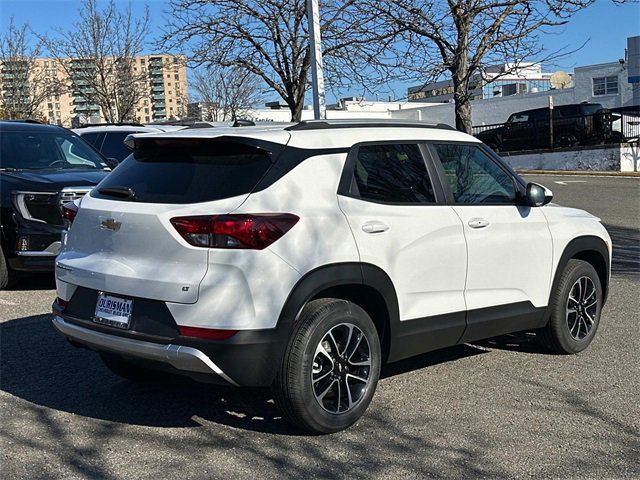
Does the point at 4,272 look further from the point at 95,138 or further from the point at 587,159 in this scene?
the point at 587,159

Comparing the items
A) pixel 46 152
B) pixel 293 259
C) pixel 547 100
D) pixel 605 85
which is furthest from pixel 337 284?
pixel 605 85

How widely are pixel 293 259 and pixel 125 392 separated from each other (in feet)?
6.20

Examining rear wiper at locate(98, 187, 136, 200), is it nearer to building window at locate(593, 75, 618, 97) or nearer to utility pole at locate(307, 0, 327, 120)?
utility pole at locate(307, 0, 327, 120)

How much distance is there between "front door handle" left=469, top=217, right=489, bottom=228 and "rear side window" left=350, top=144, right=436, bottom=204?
342 millimetres

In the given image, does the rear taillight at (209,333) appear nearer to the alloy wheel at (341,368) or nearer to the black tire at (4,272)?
the alloy wheel at (341,368)

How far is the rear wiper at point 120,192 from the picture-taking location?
4.54 meters

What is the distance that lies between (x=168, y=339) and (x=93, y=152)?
6.67 metres

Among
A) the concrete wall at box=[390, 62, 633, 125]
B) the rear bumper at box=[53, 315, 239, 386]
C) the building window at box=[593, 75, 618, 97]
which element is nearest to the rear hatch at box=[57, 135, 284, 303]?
the rear bumper at box=[53, 315, 239, 386]

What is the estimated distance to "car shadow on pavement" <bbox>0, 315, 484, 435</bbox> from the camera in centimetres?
476

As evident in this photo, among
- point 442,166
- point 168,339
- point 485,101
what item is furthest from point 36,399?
point 485,101

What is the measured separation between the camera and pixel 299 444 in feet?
14.2

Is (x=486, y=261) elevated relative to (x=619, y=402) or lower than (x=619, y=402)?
elevated

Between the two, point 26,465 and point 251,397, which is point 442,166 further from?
point 26,465

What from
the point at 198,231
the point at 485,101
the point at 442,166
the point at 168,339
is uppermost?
the point at 485,101
